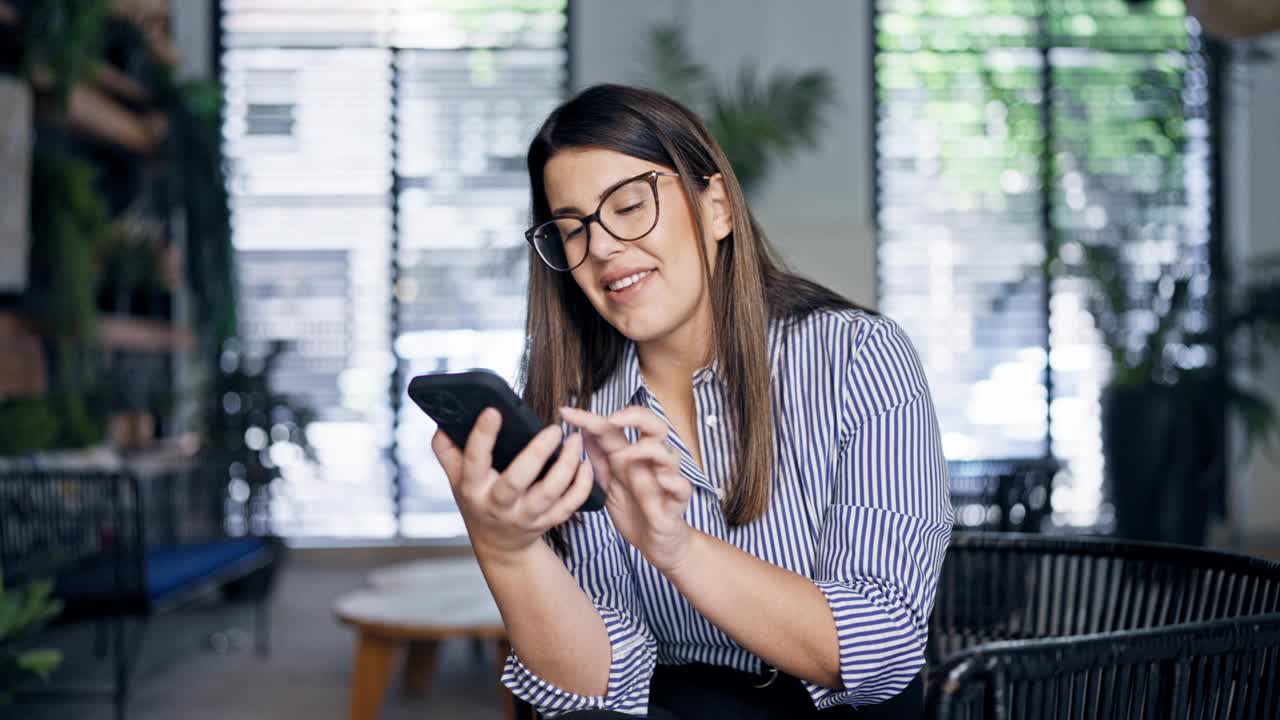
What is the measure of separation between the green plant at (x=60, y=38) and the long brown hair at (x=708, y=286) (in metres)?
3.54

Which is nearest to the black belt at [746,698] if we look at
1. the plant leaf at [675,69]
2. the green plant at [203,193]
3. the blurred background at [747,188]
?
the blurred background at [747,188]

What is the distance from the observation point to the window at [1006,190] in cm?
643

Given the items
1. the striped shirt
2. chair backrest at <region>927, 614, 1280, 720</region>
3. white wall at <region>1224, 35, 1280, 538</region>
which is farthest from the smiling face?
white wall at <region>1224, 35, 1280, 538</region>

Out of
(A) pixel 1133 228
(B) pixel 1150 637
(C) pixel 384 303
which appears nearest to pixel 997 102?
(A) pixel 1133 228

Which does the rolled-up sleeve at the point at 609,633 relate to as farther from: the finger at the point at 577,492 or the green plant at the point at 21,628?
the green plant at the point at 21,628

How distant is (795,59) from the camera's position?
243 inches

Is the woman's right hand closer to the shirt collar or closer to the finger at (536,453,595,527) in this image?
the finger at (536,453,595,527)

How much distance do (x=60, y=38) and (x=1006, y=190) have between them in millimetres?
4614

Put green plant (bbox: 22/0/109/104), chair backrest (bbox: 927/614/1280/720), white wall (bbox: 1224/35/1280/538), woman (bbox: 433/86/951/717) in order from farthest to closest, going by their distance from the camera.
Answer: white wall (bbox: 1224/35/1280/538)
green plant (bbox: 22/0/109/104)
woman (bbox: 433/86/951/717)
chair backrest (bbox: 927/614/1280/720)

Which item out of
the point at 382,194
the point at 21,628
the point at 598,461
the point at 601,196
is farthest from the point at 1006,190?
the point at 598,461

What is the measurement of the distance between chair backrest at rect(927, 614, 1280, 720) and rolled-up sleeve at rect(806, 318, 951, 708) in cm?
32

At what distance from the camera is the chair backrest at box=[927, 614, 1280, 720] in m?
0.64

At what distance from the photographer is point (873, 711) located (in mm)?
1088

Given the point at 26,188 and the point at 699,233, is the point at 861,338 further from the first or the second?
the point at 26,188
